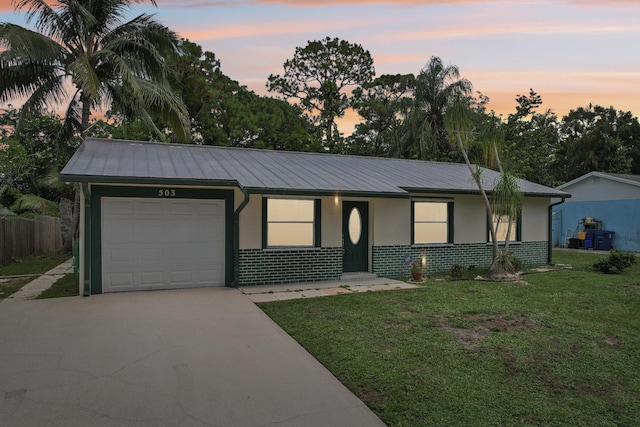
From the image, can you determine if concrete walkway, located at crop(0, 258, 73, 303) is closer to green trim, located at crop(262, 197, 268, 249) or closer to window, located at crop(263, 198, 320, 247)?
green trim, located at crop(262, 197, 268, 249)

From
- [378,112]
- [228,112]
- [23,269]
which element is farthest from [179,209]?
[378,112]

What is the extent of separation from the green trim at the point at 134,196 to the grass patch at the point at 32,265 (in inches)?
221

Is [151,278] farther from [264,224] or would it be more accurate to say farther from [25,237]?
[25,237]

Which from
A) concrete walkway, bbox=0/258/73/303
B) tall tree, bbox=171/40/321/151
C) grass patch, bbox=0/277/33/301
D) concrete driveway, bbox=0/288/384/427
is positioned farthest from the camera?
tall tree, bbox=171/40/321/151

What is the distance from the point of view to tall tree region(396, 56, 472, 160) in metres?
25.3

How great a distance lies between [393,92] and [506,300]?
2508cm

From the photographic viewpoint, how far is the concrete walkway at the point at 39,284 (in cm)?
874

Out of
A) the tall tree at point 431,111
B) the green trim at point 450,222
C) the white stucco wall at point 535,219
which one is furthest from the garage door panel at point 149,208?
the tall tree at point 431,111

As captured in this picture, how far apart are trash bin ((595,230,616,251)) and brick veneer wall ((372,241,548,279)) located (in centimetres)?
780

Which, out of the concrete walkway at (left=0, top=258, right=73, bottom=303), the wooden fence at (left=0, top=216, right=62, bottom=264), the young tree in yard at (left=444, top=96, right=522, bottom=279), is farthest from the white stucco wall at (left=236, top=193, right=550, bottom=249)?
the wooden fence at (left=0, top=216, right=62, bottom=264)

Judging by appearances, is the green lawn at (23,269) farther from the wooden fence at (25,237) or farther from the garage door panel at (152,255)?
the garage door panel at (152,255)

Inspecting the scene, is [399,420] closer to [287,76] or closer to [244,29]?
[244,29]

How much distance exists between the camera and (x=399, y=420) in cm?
350

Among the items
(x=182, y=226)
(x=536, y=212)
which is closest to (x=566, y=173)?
(x=536, y=212)
